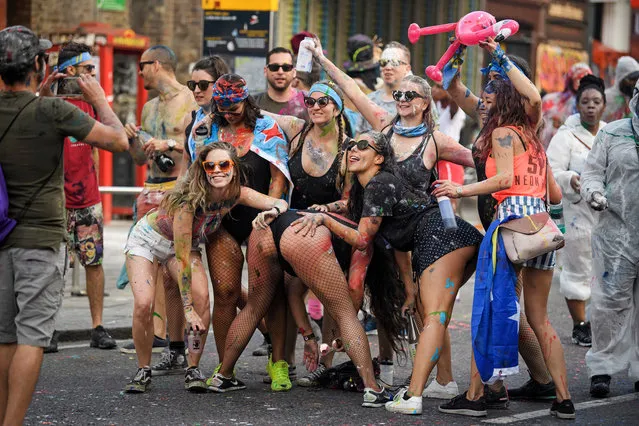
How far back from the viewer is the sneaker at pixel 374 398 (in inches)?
282

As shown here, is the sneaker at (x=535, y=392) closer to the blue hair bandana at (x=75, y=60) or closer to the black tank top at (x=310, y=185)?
the black tank top at (x=310, y=185)

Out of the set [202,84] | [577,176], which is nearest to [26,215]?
[202,84]

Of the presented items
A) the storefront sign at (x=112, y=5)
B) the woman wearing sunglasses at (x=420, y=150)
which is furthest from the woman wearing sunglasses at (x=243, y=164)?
the storefront sign at (x=112, y=5)

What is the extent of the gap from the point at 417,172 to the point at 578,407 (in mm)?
1653

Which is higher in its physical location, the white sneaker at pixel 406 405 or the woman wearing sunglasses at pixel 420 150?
the woman wearing sunglasses at pixel 420 150

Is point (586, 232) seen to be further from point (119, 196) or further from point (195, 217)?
point (119, 196)

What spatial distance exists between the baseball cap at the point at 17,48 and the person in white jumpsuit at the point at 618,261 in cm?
356

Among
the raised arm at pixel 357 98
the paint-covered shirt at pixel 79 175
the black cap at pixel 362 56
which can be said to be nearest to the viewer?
the raised arm at pixel 357 98

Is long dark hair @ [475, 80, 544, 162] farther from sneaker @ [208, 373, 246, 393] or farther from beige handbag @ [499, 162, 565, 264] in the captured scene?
sneaker @ [208, 373, 246, 393]

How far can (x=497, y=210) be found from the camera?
282 inches

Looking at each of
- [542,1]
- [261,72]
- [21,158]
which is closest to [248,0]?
[261,72]

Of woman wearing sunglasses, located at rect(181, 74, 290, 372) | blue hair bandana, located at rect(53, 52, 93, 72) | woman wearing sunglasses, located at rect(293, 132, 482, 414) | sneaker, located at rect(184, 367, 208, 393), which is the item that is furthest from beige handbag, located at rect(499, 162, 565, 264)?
blue hair bandana, located at rect(53, 52, 93, 72)

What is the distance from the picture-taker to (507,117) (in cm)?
707

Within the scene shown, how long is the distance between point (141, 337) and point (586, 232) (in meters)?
4.07
